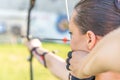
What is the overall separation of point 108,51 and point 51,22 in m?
12.3

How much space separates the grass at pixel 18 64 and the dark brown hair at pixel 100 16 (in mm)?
4185

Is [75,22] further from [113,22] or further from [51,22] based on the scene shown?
[51,22]

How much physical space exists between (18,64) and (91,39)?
22.6 ft

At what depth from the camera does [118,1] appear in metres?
1.42

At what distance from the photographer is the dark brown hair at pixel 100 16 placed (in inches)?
56.2

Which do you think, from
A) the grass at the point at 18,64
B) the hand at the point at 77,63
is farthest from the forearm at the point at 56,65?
the grass at the point at 18,64

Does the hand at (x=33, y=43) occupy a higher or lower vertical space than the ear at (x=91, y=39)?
lower

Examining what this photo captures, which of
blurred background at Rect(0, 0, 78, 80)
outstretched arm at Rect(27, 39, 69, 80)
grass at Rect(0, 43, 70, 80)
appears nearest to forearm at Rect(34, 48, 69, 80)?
outstretched arm at Rect(27, 39, 69, 80)

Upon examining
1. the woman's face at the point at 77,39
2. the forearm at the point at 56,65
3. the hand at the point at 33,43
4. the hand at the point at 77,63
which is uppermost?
the woman's face at the point at 77,39

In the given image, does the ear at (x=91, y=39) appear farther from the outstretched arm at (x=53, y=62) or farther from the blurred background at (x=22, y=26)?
the blurred background at (x=22, y=26)

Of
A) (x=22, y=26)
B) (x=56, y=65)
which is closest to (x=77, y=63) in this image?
(x=56, y=65)

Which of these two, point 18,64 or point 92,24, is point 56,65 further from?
point 18,64

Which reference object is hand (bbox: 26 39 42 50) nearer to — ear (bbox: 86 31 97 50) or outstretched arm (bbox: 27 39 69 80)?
outstretched arm (bbox: 27 39 69 80)

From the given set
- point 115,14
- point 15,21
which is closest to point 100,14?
point 115,14
